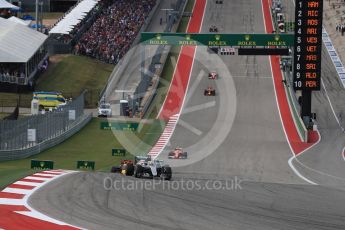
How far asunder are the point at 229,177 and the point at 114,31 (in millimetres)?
51971

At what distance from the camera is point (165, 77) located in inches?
3322

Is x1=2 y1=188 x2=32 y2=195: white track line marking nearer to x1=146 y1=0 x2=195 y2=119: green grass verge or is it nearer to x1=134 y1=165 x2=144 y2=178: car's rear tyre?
x1=134 y1=165 x2=144 y2=178: car's rear tyre

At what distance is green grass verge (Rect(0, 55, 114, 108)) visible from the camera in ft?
226

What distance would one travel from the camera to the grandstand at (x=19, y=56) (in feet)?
228

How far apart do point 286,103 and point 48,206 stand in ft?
184

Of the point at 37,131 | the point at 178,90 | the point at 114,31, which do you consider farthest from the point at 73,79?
the point at 37,131

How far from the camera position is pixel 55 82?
75.4m

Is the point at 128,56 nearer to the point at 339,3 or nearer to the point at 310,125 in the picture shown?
the point at 310,125

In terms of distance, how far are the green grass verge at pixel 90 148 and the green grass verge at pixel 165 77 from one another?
6884mm

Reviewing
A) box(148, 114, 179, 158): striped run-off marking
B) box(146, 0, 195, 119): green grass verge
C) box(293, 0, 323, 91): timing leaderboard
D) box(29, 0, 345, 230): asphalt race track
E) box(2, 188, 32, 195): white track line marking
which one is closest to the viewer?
box(29, 0, 345, 230): asphalt race track

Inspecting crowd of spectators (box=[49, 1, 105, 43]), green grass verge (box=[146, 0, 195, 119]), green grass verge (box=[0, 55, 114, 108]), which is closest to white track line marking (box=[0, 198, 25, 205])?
green grass verge (box=[0, 55, 114, 108])

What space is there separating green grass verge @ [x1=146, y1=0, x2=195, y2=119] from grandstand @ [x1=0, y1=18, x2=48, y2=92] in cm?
1028

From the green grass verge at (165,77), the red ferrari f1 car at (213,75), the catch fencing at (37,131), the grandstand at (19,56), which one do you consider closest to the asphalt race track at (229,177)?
the red ferrari f1 car at (213,75)

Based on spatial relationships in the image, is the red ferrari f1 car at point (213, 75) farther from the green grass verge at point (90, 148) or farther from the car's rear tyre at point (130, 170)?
the car's rear tyre at point (130, 170)
